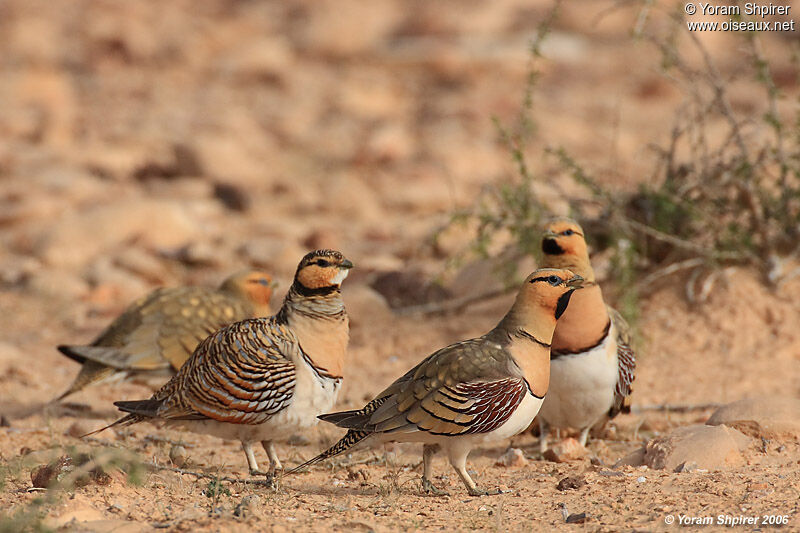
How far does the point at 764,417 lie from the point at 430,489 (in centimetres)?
203

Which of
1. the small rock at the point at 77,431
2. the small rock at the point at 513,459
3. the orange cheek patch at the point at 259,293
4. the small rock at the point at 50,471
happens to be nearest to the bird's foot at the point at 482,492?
the small rock at the point at 513,459

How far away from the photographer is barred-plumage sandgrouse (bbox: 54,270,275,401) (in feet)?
21.8

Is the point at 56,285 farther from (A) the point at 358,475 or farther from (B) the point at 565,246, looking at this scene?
(B) the point at 565,246

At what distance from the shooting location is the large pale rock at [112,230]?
10.8m

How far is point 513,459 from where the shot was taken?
563cm

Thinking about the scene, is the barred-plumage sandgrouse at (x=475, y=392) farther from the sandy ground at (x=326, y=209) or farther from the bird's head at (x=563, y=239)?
the bird's head at (x=563, y=239)

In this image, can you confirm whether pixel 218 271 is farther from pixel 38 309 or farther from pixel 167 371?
pixel 167 371

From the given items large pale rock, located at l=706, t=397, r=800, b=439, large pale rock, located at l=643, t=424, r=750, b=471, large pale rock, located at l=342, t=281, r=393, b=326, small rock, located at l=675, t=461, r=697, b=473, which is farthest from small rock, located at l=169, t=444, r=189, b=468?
large pale rock, located at l=706, t=397, r=800, b=439

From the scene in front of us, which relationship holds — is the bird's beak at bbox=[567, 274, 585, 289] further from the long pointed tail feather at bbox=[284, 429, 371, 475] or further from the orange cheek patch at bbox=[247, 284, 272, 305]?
the orange cheek patch at bbox=[247, 284, 272, 305]

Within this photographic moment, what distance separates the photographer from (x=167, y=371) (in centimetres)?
675

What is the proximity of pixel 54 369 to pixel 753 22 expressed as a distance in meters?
6.21

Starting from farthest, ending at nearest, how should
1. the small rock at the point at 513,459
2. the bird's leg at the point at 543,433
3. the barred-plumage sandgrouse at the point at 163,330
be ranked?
1. the barred-plumage sandgrouse at the point at 163,330
2. the bird's leg at the point at 543,433
3. the small rock at the point at 513,459

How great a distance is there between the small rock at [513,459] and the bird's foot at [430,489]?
803 millimetres

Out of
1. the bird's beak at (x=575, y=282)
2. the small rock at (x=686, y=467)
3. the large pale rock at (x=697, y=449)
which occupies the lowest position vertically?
the small rock at (x=686, y=467)
